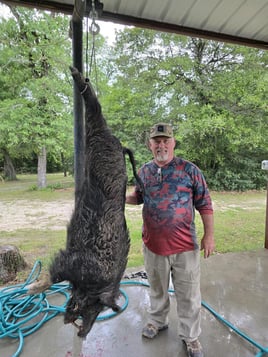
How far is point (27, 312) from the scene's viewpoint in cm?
194

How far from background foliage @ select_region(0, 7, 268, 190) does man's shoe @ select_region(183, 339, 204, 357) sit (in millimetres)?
5128

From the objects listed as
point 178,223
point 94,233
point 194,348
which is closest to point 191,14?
point 178,223

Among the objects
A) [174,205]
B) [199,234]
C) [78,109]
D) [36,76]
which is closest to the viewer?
[78,109]

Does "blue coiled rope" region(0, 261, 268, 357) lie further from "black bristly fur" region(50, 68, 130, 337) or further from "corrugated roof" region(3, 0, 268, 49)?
"corrugated roof" region(3, 0, 268, 49)

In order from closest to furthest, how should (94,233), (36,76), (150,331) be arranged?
1. (94,233)
2. (150,331)
3. (36,76)

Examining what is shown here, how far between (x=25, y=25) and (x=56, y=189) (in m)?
5.27

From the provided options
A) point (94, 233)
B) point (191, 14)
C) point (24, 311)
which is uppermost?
point (191, 14)

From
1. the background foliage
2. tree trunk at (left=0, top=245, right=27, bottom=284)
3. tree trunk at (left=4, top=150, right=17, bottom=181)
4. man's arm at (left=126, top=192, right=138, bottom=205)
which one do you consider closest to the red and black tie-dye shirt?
man's arm at (left=126, top=192, right=138, bottom=205)

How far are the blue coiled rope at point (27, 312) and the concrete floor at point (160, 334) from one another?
4 cm

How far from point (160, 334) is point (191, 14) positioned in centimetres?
255

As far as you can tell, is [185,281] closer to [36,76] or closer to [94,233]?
[94,233]

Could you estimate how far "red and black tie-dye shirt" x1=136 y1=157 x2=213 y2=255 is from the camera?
1.54 m

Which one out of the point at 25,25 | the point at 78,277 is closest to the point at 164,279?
the point at 78,277

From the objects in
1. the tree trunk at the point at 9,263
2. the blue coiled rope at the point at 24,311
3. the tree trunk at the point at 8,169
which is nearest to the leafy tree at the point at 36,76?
the tree trunk at the point at 9,263
